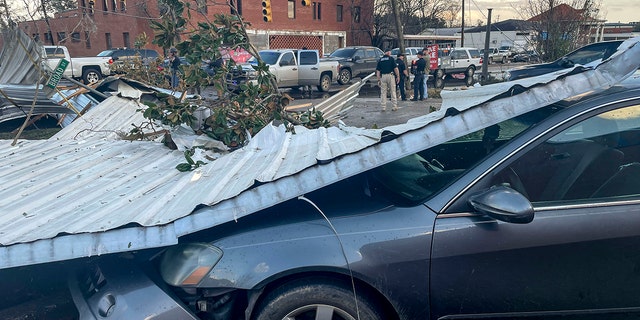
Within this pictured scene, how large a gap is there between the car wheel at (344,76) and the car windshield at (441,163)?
20.1 metres

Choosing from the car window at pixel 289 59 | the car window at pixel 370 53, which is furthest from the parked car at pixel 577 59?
the car window at pixel 370 53

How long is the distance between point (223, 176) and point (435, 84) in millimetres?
19485

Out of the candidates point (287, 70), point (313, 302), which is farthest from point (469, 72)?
point (313, 302)

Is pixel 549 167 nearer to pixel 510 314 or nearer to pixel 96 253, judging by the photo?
pixel 510 314

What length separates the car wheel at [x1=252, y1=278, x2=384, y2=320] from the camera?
2.31 meters

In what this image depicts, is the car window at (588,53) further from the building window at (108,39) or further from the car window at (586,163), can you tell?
the building window at (108,39)

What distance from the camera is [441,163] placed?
326cm

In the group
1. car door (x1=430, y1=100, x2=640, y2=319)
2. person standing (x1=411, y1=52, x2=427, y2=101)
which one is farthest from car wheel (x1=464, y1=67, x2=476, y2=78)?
car door (x1=430, y1=100, x2=640, y2=319)

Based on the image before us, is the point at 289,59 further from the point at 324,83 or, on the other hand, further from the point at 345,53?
the point at 345,53

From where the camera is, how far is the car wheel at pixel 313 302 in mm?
2311

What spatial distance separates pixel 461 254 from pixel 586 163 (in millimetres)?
862

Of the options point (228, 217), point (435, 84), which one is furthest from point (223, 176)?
point (435, 84)

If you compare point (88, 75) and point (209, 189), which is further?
point (88, 75)

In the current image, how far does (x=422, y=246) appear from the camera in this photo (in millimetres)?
2293
